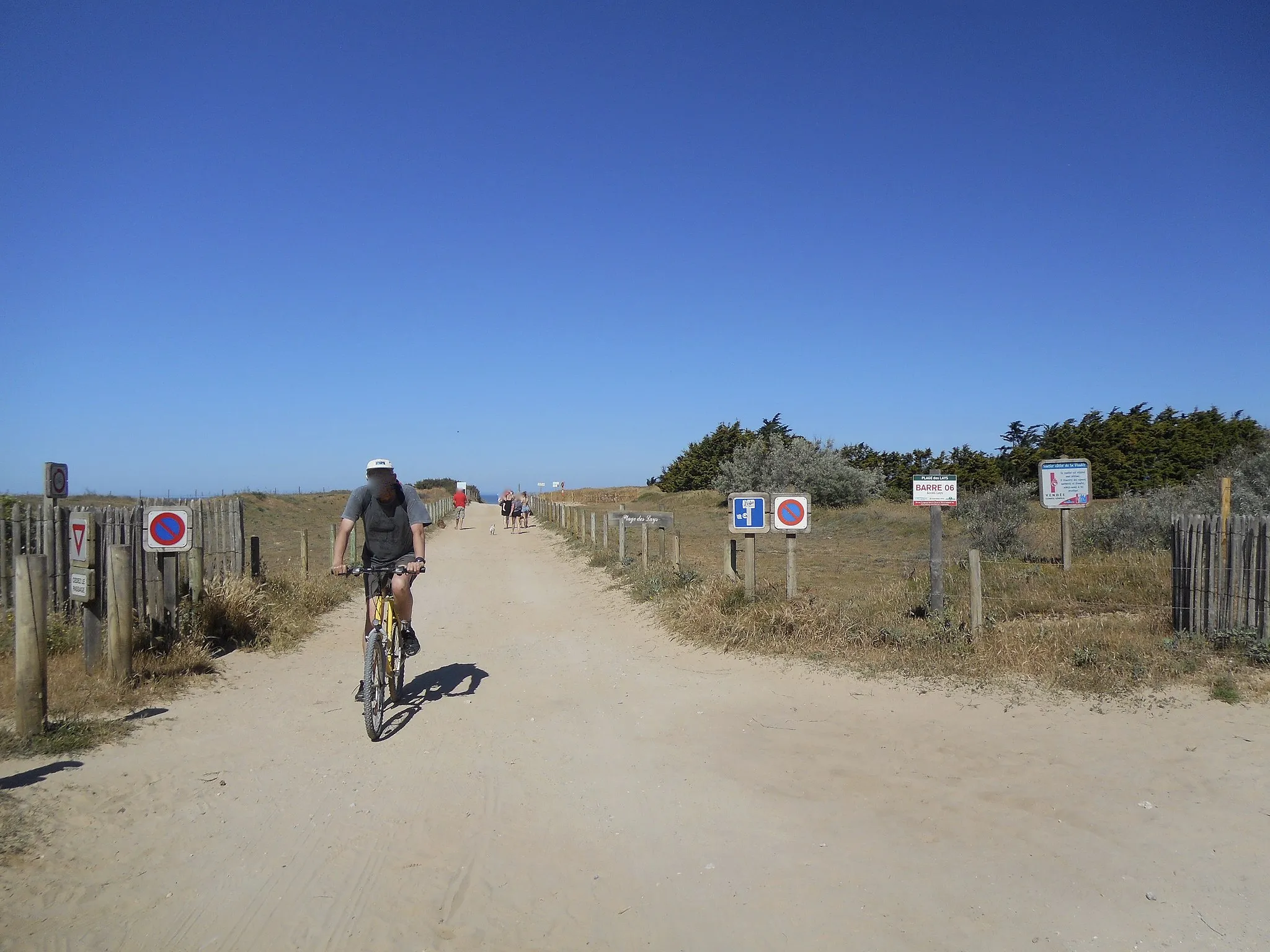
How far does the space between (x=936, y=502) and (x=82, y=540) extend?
813 centimetres

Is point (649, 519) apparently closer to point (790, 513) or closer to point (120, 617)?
point (790, 513)

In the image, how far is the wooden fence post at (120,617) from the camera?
6957 mm

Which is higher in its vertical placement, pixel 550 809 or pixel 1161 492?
pixel 1161 492

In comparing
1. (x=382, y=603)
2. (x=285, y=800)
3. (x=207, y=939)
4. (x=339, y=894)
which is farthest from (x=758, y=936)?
(x=382, y=603)

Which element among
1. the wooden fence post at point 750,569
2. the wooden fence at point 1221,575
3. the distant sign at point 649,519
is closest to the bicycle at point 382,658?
the wooden fence post at point 750,569

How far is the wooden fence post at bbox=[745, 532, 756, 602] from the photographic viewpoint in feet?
32.7

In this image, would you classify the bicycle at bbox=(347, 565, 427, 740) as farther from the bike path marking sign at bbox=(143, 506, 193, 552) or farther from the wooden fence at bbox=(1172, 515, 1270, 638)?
the wooden fence at bbox=(1172, 515, 1270, 638)

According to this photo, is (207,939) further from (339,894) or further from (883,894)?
(883,894)

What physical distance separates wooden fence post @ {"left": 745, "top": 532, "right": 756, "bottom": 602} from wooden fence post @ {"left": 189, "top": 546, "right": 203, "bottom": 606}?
6.08 meters

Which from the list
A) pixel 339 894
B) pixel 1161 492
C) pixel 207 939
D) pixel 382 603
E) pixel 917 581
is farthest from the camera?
pixel 1161 492

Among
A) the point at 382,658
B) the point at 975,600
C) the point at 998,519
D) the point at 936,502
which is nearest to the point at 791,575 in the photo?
the point at 936,502

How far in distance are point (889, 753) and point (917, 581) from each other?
6642 mm

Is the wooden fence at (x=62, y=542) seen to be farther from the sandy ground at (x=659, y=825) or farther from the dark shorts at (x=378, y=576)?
the dark shorts at (x=378, y=576)

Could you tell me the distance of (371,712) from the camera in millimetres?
6172
